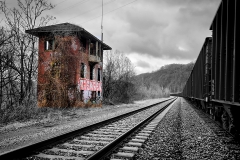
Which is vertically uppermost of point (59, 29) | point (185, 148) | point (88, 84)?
point (59, 29)

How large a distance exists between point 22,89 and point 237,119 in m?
11.2


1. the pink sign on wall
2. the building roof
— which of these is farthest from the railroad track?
the pink sign on wall

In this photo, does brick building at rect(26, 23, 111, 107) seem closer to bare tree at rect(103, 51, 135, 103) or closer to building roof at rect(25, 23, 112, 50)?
building roof at rect(25, 23, 112, 50)

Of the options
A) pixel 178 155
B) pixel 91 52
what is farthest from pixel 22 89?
pixel 91 52

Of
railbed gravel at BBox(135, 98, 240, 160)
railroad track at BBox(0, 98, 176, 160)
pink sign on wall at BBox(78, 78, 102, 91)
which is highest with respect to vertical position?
pink sign on wall at BBox(78, 78, 102, 91)

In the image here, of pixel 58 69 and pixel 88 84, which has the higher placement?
pixel 58 69

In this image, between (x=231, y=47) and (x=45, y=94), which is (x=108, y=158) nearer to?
(x=231, y=47)

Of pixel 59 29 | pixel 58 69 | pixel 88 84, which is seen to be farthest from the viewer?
pixel 88 84

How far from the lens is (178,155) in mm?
4648

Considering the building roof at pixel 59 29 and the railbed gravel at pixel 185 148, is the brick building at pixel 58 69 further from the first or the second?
the railbed gravel at pixel 185 148

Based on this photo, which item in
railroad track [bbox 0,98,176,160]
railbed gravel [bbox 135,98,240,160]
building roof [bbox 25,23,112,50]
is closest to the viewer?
railroad track [bbox 0,98,176,160]

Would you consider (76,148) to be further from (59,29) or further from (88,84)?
(88,84)

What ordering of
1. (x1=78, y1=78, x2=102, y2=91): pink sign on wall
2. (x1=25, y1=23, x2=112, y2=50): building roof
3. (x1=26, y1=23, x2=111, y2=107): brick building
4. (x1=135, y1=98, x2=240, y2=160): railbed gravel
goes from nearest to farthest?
(x1=135, y1=98, x2=240, y2=160): railbed gravel
(x1=25, y1=23, x2=112, y2=50): building roof
(x1=26, y1=23, x2=111, y2=107): brick building
(x1=78, y1=78, x2=102, y2=91): pink sign on wall

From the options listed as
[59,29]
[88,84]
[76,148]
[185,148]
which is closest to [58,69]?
[59,29]
